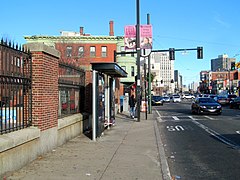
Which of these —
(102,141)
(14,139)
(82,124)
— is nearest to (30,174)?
(14,139)

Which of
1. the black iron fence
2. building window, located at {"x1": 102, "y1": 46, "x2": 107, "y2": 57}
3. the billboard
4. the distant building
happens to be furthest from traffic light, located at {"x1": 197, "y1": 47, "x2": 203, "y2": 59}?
the distant building

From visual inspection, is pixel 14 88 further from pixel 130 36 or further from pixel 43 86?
pixel 130 36

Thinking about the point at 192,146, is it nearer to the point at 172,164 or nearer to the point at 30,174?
the point at 172,164

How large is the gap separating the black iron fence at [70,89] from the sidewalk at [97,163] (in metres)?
1.36

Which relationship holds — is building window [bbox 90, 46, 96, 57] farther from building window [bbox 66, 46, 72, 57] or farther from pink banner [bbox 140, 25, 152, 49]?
pink banner [bbox 140, 25, 152, 49]

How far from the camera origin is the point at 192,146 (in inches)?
435

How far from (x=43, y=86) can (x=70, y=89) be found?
3622mm

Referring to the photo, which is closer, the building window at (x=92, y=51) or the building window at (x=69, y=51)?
the building window at (x=69, y=51)

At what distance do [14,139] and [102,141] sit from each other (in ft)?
17.1

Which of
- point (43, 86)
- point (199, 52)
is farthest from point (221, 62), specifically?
point (43, 86)

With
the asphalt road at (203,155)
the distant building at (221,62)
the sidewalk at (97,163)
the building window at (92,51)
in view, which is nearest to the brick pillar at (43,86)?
the sidewalk at (97,163)

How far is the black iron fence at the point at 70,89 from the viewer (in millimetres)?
11250

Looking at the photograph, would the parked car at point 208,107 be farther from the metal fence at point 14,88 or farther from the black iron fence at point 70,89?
the metal fence at point 14,88

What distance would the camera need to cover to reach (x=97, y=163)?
313 inches
